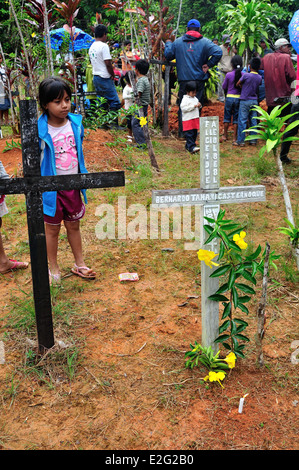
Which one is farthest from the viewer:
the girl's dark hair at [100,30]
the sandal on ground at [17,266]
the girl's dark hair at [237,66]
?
the girl's dark hair at [237,66]

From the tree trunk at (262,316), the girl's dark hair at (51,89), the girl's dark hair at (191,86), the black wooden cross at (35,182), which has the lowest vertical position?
the tree trunk at (262,316)

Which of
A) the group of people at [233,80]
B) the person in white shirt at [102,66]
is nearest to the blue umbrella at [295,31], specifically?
the group of people at [233,80]

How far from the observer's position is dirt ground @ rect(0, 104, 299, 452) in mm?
1969

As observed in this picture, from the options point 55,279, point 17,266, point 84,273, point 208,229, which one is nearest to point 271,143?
point 208,229

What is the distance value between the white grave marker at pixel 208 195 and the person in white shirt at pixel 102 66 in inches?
219

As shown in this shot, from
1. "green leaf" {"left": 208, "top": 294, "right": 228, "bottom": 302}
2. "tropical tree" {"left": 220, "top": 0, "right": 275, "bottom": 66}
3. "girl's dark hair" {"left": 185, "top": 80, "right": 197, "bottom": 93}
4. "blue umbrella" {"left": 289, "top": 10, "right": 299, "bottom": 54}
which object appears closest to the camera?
"green leaf" {"left": 208, "top": 294, "right": 228, "bottom": 302}

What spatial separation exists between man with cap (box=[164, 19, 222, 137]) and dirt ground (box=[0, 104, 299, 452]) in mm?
5036

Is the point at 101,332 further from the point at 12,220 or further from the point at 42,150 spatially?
the point at 12,220

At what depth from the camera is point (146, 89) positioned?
7336 mm

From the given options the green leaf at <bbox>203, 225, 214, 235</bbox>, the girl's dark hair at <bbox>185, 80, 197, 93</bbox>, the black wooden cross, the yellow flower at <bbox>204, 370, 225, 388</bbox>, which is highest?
the girl's dark hair at <bbox>185, 80, 197, 93</bbox>

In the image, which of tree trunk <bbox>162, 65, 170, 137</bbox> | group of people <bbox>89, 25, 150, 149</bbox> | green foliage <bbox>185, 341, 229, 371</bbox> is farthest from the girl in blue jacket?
tree trunk <bbox>162, 65, 170, 137</bbox>

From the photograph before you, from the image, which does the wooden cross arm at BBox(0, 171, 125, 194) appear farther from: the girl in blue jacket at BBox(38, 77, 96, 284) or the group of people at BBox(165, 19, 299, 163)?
the group of people at BBox(165, 19, 299, 163)

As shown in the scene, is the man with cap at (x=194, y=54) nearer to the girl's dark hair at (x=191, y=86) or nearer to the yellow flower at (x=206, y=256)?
the girl's dark hair at (x=191, y=86)

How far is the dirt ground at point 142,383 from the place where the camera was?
6.46 ft
